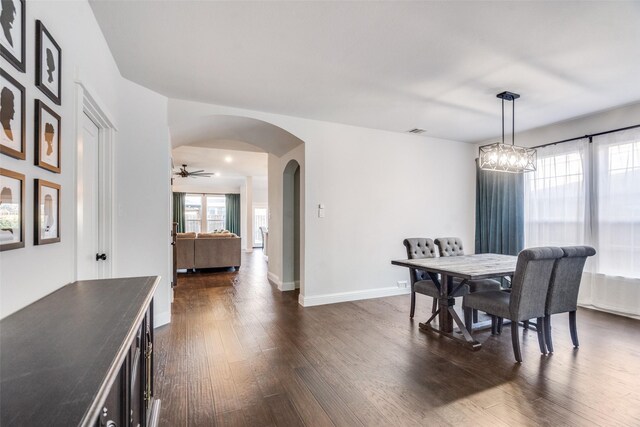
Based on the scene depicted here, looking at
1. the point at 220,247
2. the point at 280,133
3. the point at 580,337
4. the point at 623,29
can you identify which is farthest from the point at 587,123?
the point at 220,247

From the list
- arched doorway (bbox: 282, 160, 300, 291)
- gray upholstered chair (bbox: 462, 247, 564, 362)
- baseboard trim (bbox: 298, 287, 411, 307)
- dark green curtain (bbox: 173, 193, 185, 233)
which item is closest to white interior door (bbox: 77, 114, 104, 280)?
baseboard trim (bbox: 298, 287, 411, 307)

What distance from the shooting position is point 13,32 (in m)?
1.09

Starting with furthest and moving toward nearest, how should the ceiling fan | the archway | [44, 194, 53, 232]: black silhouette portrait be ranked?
the ceiling fan < the archway < [44, 194, 53, 232]: black silhouette portrait

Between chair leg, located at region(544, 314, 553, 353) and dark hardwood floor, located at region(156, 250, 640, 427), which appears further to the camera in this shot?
chair leg, located at region(544, 314, 553, 353)

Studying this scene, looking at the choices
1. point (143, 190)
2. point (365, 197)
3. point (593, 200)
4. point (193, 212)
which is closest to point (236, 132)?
point (143, 190)

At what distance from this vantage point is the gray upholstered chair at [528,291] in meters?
2.46

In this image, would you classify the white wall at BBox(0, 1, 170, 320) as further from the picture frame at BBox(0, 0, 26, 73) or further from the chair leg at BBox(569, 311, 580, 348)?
the chair leg at BBox(569, 311, 580, 348)

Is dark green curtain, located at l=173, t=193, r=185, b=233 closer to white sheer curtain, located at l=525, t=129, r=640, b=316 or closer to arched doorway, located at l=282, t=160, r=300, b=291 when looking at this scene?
arched doorway, located at l=282, t=160, r=300, b=291

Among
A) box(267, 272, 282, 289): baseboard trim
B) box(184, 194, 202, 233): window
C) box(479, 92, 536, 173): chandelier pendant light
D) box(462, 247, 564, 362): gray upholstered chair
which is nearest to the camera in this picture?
box(462, 247, 564, 362): gray upholstered chair

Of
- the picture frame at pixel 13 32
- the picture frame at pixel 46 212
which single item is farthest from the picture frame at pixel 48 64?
the picture frame at pixel 46 212

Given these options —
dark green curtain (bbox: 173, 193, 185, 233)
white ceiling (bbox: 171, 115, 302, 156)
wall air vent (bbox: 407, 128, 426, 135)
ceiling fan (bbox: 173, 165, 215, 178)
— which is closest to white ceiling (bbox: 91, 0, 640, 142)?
white ceiling (bbox: 171, 115, 302, 156)

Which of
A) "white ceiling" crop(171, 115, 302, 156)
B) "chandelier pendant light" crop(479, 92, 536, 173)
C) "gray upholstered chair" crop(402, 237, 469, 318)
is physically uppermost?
"white ceiling" crop(171, 115, 302, 156)

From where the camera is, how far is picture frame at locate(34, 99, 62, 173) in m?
1.27

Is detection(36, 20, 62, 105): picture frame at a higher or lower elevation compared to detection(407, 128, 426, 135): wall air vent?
lower
